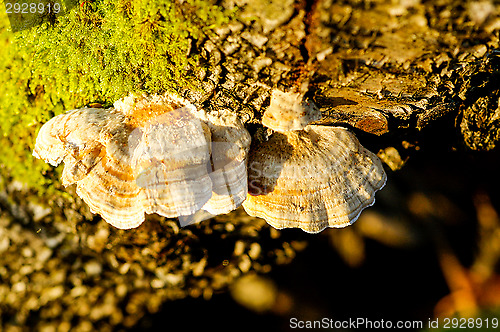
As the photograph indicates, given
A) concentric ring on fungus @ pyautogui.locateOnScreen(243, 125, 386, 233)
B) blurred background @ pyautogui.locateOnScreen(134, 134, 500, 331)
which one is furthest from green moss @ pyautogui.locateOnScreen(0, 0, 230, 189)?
blurred background @ pyautogui.locateOnScreen(134, 134, 500, 331)

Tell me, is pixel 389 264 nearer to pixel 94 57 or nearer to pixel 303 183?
pixel 303 183

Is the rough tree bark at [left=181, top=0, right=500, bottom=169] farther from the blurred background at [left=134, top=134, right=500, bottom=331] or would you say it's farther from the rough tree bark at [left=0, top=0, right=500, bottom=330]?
the blurred background at [left=134, top=134, right=500, bottom=331]

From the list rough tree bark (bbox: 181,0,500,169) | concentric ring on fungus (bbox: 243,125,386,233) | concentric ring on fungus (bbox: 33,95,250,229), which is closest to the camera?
rough tree bark (bbox: 181,0,500,169)

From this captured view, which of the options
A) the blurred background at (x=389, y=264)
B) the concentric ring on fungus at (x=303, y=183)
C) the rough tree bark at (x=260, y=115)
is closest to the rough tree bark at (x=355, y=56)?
the rough tree bark at (x=260, y=115)

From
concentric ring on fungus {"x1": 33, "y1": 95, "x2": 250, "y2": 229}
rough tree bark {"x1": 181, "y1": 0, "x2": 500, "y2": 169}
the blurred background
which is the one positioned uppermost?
rough tree bark {"x1": 181, "y1": 0, "x2": 500, "y2": 169}

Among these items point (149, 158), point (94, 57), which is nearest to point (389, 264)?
point (149, 158)

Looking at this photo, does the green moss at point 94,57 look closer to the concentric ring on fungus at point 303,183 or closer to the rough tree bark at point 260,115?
the rough tree bark at point 260,115

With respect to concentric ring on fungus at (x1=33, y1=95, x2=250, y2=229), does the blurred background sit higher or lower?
lower

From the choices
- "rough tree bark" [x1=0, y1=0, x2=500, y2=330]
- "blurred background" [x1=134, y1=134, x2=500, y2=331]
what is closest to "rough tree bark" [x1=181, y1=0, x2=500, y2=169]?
"rough tree bark" [x1=0, y1=0, x2=500, y2=330]

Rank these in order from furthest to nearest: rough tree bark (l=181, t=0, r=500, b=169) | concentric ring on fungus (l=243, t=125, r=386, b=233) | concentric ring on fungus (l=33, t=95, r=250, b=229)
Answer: concentric ring on fungus (l=243, t=125, r=386, b=233), concentric ring on fungus (l=33, t=95, r=250, b=229), rough tree bark (l=181, t=0, r=500, b=169)

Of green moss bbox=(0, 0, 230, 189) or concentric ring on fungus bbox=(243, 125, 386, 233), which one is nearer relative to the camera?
green moss bbox=(0, 0, 230, 189)

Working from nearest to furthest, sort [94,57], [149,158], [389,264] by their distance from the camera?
[149,158], [94,57], [389,264]
